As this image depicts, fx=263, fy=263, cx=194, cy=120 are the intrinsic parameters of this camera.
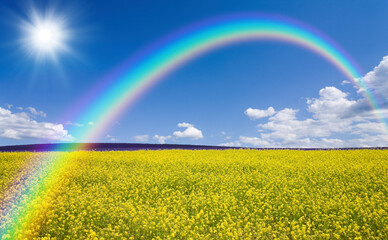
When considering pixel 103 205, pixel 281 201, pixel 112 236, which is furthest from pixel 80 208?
pixel 281 201

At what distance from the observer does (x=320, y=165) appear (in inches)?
664

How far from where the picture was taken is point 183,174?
14.2 m

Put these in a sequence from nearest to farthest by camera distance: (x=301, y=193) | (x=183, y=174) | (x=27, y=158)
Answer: (x=301, y=193) → (x=183, y=174) → (x=27, y=158)

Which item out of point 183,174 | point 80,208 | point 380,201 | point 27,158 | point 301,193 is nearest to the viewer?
point 80,208

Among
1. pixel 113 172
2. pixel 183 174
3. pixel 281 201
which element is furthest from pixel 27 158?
pixel 281 201

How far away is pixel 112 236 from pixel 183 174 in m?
7.13

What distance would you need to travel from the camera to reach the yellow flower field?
7.64 meters

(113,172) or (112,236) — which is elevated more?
(113,172)

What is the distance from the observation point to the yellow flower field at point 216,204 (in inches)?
301

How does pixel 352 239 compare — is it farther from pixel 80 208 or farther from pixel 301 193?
pixel 80 208

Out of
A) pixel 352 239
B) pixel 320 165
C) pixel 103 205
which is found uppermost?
pixel 320 165

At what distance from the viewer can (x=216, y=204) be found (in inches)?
378

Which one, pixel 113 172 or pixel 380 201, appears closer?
pixel 380 201

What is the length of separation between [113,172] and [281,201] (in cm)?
933
